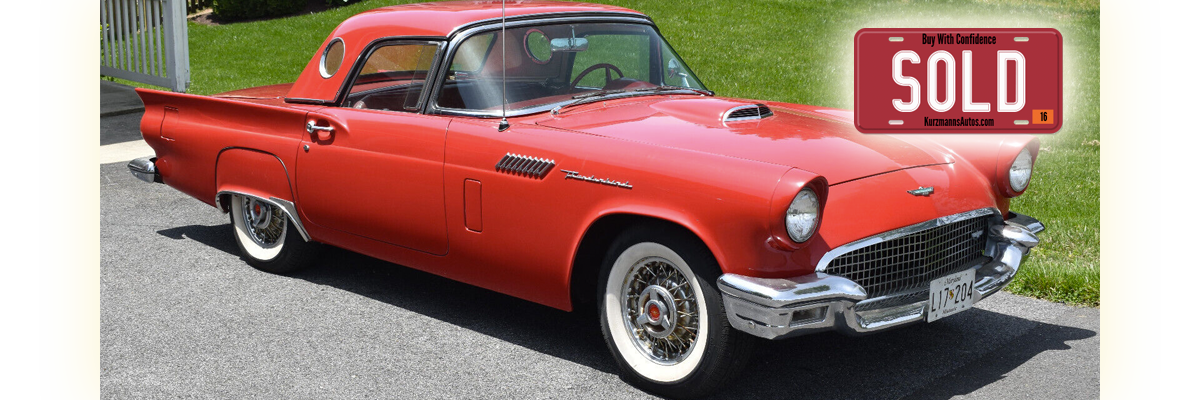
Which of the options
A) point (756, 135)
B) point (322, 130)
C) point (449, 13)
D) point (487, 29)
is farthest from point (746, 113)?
point (322, 130)

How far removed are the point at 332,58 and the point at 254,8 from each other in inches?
564

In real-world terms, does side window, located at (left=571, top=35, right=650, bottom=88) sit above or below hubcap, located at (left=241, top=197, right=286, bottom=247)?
Answer: above

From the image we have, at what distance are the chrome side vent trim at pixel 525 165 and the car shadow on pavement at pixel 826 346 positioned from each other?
782mm

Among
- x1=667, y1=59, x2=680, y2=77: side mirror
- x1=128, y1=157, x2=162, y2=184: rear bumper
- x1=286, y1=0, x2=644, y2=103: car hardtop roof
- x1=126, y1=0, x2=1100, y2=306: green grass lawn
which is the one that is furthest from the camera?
x1=126, y1=0, x2=1100, y2=306: green grass lawn

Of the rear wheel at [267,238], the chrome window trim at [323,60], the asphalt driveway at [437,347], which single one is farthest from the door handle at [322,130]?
the asphalt driveway at [437,347]

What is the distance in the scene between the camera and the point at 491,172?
4191mm

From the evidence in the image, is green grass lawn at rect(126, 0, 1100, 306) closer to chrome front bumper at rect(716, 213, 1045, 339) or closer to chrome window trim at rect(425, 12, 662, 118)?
chrome window trim at rect(425, 12, 662, 118)

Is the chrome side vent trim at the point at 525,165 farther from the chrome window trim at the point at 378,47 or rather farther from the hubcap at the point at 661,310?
the chrome window trim at the point at 378,47

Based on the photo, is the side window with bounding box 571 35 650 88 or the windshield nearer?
the windshield

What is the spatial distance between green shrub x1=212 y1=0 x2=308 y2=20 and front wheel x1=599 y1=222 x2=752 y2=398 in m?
15.8

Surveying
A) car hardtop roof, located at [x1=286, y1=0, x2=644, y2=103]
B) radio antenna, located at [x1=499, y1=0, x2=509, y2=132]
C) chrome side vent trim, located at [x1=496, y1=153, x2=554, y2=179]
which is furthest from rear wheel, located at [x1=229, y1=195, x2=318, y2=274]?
chrome side vent trim, located at [x1=496, y1=153, x2=554, y2=179]

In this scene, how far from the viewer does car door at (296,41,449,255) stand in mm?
4469

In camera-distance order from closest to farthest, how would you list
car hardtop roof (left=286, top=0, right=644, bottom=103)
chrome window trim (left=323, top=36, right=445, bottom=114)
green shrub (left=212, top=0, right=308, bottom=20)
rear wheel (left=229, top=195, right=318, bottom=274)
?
chrome window trim (left=323, top=36, right=445, bottom=114)
car hardtop roof (left=286, top=0, right=644, bottom=103)
rear wheel (left=229, top=195, right=318, bottom=274)
green shrub (left=212, top=0, right=308, bottom=20)

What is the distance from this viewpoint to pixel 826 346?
4375 mm
